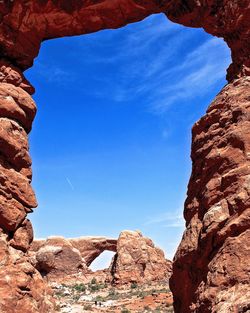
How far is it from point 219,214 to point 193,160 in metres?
2.53

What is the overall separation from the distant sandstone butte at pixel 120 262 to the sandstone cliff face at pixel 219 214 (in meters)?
28.5

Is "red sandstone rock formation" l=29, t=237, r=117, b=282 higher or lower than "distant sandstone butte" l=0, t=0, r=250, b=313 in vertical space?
higher

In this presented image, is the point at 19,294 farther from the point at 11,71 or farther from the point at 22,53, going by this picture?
the point at 22,53

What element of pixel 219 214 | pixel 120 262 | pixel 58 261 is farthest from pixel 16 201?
pixel 58 261

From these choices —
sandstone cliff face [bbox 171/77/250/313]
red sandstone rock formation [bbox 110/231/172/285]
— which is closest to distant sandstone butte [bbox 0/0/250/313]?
sandstone cliff face [bbox 171/77/250/313]

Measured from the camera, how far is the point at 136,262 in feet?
122

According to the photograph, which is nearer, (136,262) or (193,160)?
(193,160)

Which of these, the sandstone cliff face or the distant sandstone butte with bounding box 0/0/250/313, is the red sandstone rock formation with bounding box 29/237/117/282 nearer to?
the distant sandstone butte with bounding box 0/0/250/313

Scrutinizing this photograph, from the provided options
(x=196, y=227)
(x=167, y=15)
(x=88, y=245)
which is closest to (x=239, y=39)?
(x=167, y=15)

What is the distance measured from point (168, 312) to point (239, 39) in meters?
16.2

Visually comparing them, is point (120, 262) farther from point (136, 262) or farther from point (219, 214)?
point (219, 214)

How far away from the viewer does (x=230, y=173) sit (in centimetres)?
787

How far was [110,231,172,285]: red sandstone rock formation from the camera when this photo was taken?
3621 centimetres

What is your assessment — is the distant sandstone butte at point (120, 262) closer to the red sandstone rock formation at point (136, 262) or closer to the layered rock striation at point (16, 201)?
the red sandstone rock formation at point (136, 262)
